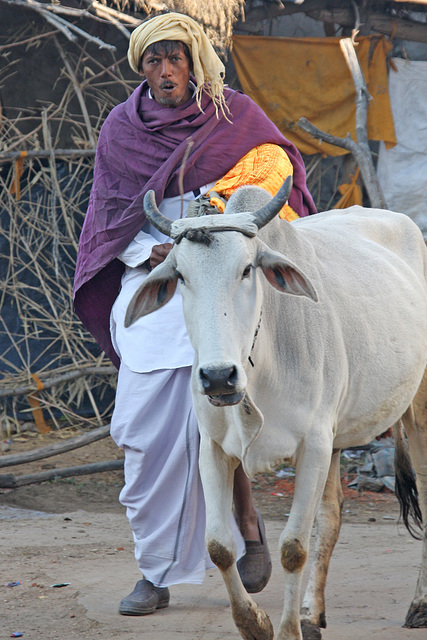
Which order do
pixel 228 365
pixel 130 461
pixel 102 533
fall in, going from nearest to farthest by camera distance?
pixel 228 365 < pixel 130 461 < pixel 102 533

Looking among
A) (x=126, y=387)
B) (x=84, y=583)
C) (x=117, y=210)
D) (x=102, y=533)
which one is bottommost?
(x=102, y=533)

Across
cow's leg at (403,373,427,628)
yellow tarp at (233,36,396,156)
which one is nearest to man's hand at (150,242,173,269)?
cow's leg at (403,373,427,628)

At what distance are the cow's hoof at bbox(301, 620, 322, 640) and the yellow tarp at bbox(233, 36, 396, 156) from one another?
438 cm

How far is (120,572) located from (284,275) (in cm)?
202

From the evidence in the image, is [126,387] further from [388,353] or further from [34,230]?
[34,230]

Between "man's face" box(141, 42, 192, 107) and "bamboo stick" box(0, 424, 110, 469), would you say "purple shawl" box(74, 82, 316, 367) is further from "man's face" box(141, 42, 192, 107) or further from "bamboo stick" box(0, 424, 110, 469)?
"bamboo stick" box(0, 424, 110, 469)

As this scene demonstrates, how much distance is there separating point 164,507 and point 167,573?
26cm

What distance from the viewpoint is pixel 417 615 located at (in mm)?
3203

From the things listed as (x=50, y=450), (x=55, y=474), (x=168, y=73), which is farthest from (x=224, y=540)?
(x=50, y=450)

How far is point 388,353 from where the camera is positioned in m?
3.14

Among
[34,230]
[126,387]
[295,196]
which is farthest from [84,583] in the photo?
[34,230]

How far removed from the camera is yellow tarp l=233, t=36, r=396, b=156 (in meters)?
6.39

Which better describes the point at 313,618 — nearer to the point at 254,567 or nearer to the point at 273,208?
the point at 254,567

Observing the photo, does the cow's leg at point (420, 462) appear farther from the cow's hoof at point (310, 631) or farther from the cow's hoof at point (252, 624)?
the cow's hoof at point (252, 624)
